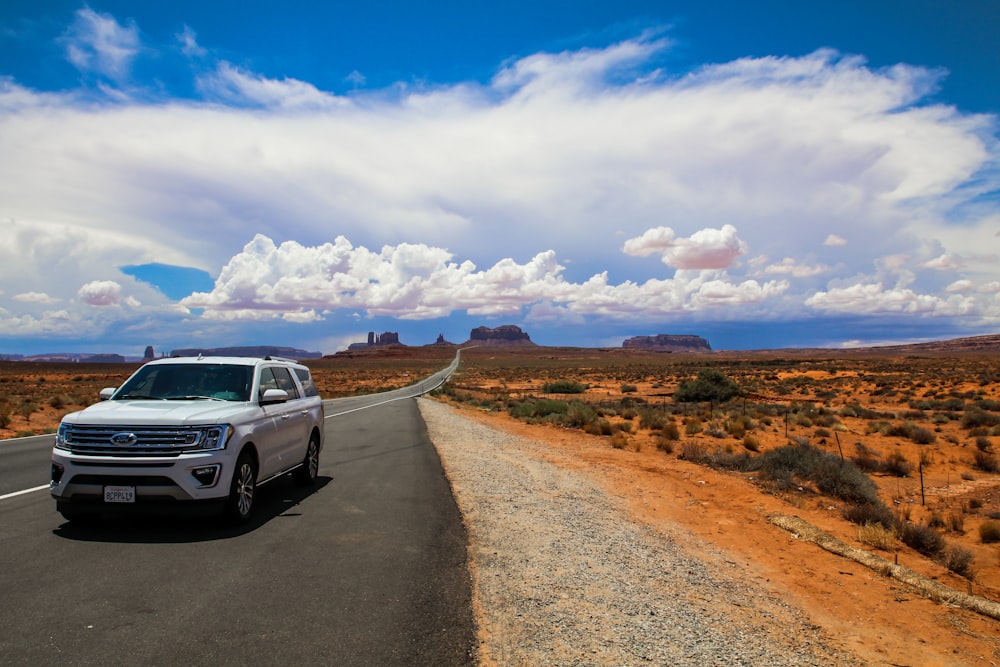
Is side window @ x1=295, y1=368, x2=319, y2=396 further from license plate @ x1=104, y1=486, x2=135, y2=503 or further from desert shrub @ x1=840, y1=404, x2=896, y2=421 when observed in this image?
desert shrub @ x1=840, y1=404, x2=896, y2=421

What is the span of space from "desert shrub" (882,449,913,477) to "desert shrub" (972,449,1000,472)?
5.34 feet

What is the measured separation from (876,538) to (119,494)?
30.9 feet

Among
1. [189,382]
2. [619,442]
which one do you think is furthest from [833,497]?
[189,382]

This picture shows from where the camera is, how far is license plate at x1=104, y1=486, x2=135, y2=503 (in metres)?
→ 6.46

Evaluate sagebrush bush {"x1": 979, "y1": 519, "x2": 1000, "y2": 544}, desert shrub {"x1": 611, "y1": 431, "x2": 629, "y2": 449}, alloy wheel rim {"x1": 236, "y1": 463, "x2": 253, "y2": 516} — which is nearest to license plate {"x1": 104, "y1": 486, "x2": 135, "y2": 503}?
→ alloy wheel rim {"x1": 236, "y1": 463, "x2": 253, "y2": 516}

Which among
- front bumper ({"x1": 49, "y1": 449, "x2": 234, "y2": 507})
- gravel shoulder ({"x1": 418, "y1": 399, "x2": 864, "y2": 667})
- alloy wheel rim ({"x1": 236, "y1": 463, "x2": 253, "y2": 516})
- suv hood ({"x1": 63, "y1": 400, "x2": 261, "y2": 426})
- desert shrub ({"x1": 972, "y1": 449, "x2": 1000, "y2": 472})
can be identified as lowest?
desert shrub ({"x1": 972, "y1": 449, "x2": 1000, "y2": 472})

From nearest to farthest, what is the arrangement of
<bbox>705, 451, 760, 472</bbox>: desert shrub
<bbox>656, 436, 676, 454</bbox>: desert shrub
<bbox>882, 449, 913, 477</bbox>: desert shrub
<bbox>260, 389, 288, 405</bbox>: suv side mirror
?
1. <bbox>260, 389, 288, 405</bbox>: suv side mirror
2. <bbox>705, 451, 760, 472</bbox>: desert shrub
3. <bbox>882, 449, 913, 477</bbox>: desert shrub
4. <bbox>656, 436, 676, 454</bbox>: desert shrub

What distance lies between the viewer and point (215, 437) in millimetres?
6863

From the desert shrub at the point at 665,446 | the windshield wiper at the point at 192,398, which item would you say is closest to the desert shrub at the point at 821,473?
the desert shrub at the point at 665,446

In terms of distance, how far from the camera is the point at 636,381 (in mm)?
57812

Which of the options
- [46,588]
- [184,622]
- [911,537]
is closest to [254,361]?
[46,588]

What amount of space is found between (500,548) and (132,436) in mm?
3995

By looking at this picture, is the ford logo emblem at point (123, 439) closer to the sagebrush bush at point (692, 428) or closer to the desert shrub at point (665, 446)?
the desert shrub at point (665, 446)

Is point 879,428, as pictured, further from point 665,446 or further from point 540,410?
point 540,410
